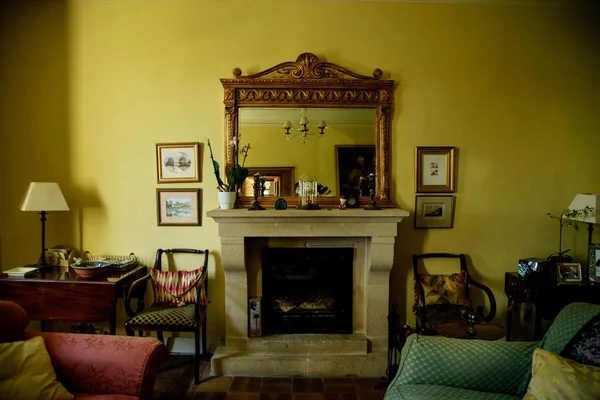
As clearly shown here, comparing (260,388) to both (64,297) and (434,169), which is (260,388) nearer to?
(64,297)

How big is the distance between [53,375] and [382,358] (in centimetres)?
217

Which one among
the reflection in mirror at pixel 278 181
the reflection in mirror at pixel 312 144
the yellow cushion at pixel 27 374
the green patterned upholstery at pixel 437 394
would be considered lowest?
the green patterned upholstery at pixel 437 394

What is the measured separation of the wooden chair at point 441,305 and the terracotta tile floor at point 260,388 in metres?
0.61

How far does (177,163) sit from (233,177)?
0.60 meters

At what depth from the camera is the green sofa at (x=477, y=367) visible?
60.5 inches

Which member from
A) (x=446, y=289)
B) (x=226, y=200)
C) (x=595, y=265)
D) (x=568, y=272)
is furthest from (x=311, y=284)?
(x=595, y=265)

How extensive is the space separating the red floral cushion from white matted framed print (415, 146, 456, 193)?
2.09 m

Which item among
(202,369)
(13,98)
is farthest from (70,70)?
(202,369)

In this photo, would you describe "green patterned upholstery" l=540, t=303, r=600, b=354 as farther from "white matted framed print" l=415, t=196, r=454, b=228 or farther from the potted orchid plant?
the potted orchid plant

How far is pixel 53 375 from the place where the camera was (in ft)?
4.99

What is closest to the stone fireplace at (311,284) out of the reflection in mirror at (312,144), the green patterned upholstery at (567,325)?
the reflection in mirror at (312,144)

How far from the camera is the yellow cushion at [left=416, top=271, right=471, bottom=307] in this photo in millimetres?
2729

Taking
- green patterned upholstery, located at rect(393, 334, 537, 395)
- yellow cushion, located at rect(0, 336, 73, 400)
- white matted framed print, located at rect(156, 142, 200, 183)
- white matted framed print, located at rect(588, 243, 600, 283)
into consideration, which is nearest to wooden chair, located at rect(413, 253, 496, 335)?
green patterned upholstery, located at rect(393, 334, 537, 395)

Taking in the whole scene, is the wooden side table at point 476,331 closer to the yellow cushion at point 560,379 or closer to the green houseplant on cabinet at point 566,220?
the yellow cushion at point 560,379
